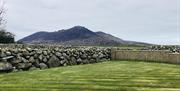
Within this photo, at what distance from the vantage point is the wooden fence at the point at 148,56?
25.1 m

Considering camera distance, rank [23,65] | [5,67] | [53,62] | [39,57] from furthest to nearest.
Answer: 1. [53,62]
2. [39,57]
3. [23,65]
4. [5,67]

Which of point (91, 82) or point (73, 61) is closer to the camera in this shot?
point (91, 82)

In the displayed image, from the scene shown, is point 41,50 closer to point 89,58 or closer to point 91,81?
point 89,58

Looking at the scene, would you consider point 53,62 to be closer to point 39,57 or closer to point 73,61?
point 39,57

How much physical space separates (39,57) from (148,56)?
26.1 feet

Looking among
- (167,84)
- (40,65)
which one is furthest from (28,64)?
(167,84)

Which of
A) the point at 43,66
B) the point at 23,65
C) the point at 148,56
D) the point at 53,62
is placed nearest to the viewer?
the point at 23,65

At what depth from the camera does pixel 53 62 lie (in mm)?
23109

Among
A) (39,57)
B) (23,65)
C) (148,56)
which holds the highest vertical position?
(39,57)

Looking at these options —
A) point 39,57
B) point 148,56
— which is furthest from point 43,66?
point 148,56

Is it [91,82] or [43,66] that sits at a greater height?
[43,66]

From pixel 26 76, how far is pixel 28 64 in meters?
3.63

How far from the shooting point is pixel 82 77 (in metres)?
16.9

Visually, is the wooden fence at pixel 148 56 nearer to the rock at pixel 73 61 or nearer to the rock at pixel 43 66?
the rock at pixel 73 61
